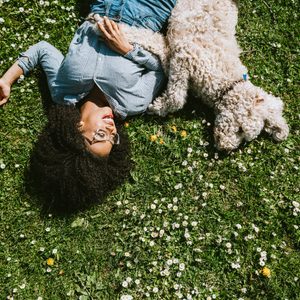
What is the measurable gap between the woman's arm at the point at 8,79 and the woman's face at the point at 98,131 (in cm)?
102

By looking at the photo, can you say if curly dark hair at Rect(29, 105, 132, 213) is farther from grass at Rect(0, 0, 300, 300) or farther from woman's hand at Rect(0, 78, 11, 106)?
woman's hand at Rect(0, 78, 11, 106)

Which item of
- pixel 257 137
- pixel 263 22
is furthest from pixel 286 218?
pixel 263 22

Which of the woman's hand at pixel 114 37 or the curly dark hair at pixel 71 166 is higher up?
the woman's hand at pixel 114 37

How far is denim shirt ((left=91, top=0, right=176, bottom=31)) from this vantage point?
4555mm

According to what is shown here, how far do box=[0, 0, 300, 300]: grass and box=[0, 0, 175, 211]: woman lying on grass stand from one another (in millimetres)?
274

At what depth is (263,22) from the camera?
5117mm

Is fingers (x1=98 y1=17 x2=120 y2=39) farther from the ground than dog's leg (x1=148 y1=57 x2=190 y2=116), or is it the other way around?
fingers (x1=98 y1=17 x2=120 y2=39)

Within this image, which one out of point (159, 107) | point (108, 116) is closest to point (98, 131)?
point (108, 116)

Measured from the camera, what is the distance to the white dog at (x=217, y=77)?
14.4ft

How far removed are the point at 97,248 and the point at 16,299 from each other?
3.02ft

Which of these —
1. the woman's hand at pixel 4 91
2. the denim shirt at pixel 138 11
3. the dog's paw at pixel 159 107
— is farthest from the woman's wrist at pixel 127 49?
the woman's hand at pixel 4 91

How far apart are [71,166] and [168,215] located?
1134 millimetres

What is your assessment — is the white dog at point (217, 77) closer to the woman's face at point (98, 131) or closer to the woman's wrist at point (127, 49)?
the woman's wrist at point (127, 49)

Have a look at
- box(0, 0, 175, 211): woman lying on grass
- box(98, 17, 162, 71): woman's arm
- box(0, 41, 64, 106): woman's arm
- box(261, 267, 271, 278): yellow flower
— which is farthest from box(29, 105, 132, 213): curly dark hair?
box(261, 267, 271, 278): yellow flower
